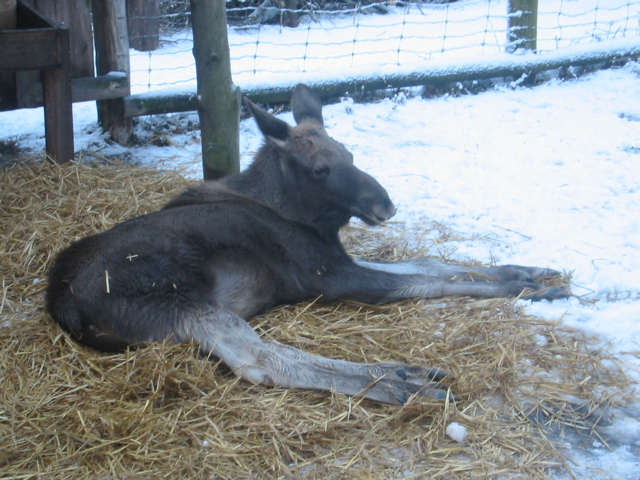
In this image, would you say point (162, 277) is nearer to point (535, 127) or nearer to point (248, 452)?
point (248, 452)

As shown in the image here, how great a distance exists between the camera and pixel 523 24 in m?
9.90

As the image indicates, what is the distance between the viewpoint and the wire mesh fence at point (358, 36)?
9875 mm

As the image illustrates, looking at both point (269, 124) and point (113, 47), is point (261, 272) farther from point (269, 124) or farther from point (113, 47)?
point (113, 47)

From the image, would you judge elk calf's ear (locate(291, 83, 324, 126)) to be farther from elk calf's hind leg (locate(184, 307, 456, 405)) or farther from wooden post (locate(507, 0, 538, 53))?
wooden post (locate(507, 0, 538, 53))

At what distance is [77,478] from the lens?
3.09m

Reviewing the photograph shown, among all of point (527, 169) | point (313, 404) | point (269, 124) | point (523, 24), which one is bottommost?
point (313, 404)

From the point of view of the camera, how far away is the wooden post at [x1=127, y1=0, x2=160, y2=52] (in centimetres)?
1030

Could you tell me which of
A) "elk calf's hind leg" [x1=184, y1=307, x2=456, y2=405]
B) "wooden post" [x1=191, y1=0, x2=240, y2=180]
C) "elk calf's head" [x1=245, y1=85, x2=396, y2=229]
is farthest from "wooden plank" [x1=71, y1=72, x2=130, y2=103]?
"elk calf's hind leg" [x1=184, y1=307, x2=456, y2=405]

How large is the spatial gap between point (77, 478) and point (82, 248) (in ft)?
5.46

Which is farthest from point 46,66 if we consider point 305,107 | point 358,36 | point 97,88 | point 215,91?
point 358,36

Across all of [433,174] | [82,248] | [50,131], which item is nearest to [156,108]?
[50,131]

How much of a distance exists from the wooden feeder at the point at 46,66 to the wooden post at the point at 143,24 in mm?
3804

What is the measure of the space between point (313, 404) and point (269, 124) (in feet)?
7.04

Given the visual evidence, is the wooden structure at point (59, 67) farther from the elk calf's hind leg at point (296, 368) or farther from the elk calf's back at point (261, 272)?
the elk calf's hind leg at point (296, 368)
